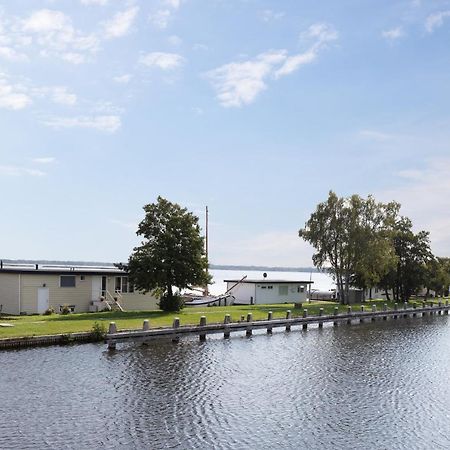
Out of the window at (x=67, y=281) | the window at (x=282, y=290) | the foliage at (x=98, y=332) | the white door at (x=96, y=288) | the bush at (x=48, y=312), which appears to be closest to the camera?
the foliage at (x=98, y=332)

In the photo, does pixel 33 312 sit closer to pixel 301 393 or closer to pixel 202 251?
pixel 202 251

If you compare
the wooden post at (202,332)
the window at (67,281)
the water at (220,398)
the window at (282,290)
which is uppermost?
the window at (67,281)

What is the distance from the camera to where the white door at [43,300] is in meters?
46.1

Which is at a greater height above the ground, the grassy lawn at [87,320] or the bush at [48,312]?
the bush at [48,312]

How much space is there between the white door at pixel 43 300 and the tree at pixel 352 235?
122ft

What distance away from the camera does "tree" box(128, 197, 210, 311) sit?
46.8 meters

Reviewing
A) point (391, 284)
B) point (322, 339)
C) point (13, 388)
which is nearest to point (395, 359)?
point (322, 339)

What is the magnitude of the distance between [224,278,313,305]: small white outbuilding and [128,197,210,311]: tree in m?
19.5

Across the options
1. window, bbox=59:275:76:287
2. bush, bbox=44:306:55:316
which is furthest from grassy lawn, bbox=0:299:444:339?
window, bbox=59:275:76:287

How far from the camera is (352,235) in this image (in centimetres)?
7025

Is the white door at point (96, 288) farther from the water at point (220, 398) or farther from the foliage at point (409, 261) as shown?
the foliage at point (409, 261)

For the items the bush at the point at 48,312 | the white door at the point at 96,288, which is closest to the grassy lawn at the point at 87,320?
the bush at the point at 48,312

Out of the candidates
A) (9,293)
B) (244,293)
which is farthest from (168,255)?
(244,293)

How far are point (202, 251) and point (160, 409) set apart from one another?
91.1ft
